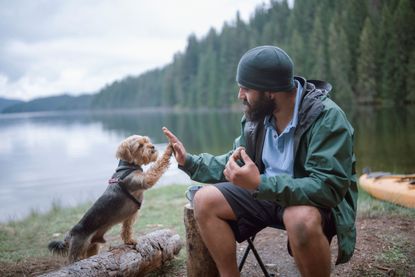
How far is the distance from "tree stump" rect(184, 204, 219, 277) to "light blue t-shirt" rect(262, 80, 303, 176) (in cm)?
96

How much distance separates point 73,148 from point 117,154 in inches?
1181

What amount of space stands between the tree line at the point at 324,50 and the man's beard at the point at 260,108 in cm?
3792

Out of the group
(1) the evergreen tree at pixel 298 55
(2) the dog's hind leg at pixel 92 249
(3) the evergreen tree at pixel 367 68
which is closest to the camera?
(2) the dog's hind leg at pixel 92 249

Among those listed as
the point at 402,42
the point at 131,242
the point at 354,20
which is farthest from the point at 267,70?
the point at 354,20

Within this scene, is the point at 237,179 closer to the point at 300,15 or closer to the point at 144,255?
the point at 144,255

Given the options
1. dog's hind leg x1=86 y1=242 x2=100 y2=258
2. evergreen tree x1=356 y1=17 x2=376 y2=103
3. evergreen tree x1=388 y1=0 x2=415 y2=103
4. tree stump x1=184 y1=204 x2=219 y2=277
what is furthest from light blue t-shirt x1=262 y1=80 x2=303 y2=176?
evergreen tree x1=356 y1=17 x2=376 y2=103

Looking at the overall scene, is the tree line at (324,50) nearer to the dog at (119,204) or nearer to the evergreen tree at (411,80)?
the evergreen tree at (411,80)

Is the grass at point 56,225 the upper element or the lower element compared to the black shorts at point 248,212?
lower

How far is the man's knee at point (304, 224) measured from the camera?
268cm

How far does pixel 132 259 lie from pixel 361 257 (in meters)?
2.63

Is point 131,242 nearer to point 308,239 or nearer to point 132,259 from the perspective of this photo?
point 132,259

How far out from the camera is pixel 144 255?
432 centimetres


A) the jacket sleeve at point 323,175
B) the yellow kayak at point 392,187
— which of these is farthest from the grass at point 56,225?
the yellow kayak at point 392,187

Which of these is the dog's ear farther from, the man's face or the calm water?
the calm water
